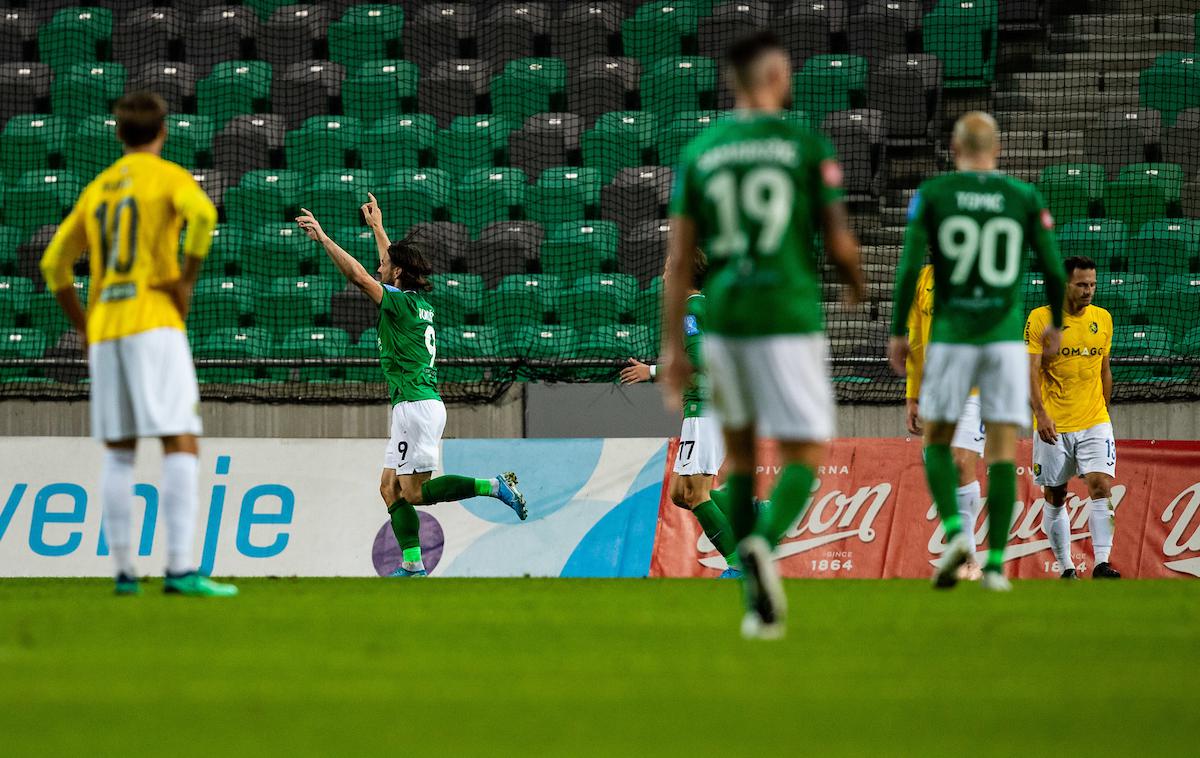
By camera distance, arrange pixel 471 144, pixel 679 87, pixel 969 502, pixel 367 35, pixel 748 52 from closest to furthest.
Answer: pixel 748 52 → pixel 969 502 → pixel 471 144 → pixel 679 87 → pixel 367 35

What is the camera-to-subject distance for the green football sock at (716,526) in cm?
1025

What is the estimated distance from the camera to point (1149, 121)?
1652 centimetres

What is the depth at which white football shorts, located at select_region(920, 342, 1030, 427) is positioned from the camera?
22.2 feet

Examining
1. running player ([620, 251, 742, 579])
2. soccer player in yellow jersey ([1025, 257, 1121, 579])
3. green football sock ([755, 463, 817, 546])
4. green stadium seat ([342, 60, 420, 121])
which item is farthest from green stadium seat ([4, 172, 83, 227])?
green football sock ([755, 463, 817, 546])

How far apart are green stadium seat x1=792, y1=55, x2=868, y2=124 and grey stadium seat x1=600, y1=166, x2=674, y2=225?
1.83 m

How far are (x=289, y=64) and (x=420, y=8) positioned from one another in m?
1.75

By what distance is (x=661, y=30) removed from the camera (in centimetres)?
1764

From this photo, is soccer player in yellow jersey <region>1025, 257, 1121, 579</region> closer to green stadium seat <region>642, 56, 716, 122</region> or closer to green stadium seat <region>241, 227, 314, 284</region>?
green stadium seat <region>642, 56, 716, 122</region>

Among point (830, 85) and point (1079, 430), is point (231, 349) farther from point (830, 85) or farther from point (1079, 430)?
point (1079, 430)

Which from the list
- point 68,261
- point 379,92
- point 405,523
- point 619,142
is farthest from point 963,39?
point 68,261

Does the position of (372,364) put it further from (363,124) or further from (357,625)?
(357,625)

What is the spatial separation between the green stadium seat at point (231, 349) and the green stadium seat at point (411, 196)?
2045mm

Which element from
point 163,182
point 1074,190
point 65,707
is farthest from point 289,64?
point 65,707

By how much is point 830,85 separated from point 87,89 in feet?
27.9
